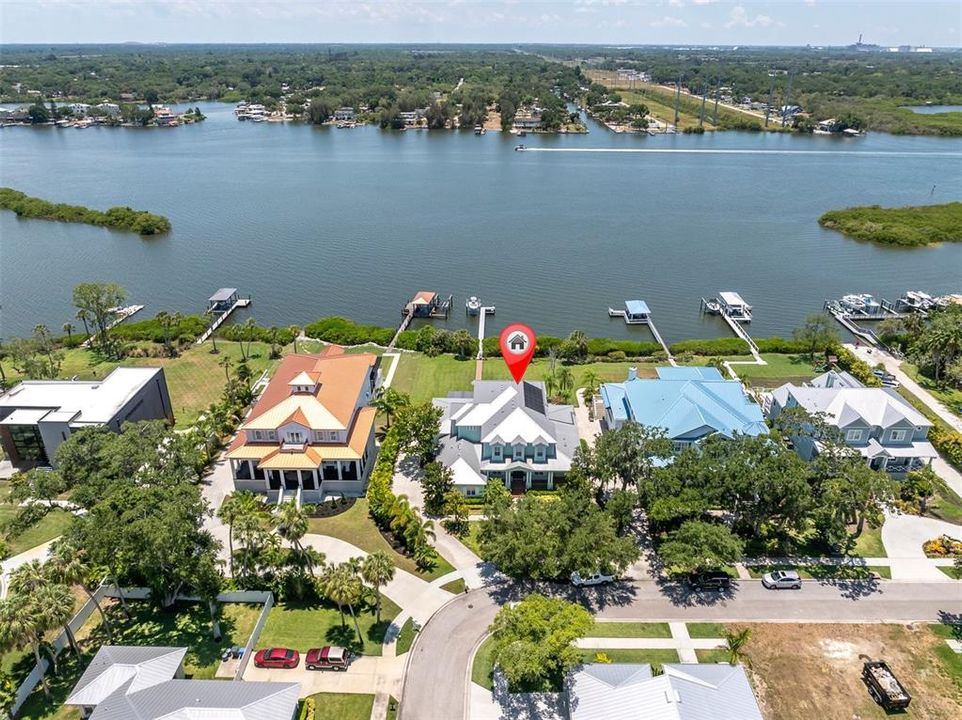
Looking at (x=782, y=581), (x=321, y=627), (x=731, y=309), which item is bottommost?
(x=321, y=627)

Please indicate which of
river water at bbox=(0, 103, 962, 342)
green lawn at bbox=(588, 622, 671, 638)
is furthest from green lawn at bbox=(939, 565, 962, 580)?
river water at bbox=(0, 103, 962, 342)

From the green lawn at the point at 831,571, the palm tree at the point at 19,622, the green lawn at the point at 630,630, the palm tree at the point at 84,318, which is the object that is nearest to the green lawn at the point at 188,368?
the palm tree at the point at 84,318

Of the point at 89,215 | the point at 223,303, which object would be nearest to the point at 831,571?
the point at 223,303

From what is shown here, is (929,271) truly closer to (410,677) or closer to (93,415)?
(410,677)

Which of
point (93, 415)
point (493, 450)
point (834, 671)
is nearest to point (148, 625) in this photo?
point (93, 415)

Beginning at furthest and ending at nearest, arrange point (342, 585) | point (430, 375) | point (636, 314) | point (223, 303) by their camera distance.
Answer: point (223, 303) → point (636, 314) → point (430, 375) → point (342, 585)

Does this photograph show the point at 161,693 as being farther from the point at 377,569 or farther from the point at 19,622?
the point at 377,569
